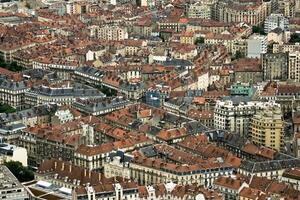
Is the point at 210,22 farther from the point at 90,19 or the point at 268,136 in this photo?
the point at 268,136

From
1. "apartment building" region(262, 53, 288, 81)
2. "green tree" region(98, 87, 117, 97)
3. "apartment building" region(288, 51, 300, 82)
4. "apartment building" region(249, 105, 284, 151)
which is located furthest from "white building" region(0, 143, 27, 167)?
"apartment building" region(288, 51, 300, 82)

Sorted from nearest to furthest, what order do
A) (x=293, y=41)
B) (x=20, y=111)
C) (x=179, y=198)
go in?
(x=179, y=198) → (x=20, y=111) → (x=293, y=41)

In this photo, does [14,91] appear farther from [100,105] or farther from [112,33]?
[112,33]

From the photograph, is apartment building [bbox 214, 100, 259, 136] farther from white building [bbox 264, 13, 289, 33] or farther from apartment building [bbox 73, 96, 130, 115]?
white building [bbox 264, 13, 289, 33]

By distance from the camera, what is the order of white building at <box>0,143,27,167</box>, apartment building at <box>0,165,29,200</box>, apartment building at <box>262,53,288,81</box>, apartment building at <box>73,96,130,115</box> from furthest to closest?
apartment building at <box>262,53,288,81</box> < apartment building at <box>73,96,130,115</box> < white building at <box>0,143,27,167</box> < apartment building at <box>0,165,29,200</box>

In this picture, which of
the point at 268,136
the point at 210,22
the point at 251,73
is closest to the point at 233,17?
the point at 210,22

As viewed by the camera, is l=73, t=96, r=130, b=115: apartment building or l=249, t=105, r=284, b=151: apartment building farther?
l=73, t=96, r=130, b=115: apartment building
